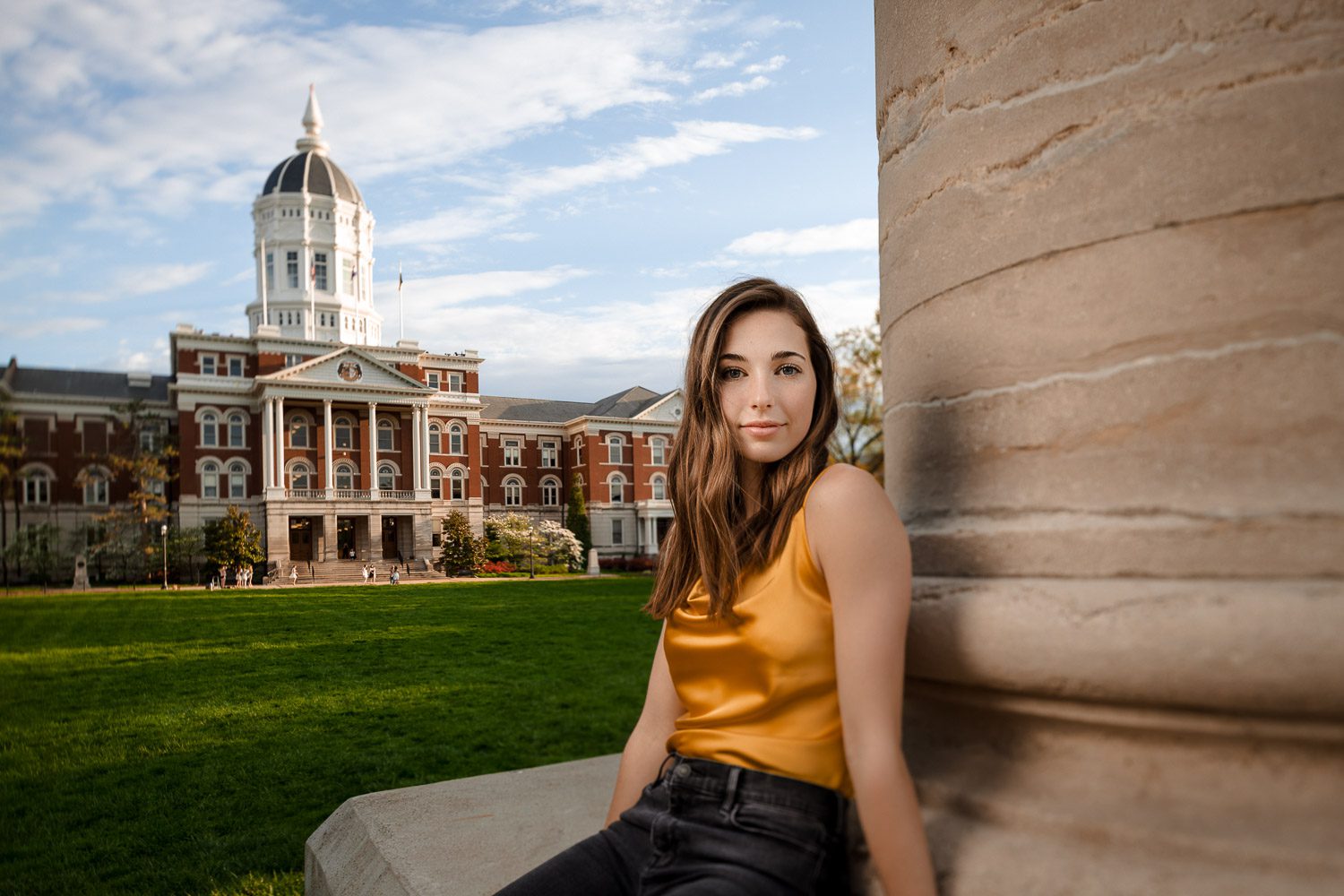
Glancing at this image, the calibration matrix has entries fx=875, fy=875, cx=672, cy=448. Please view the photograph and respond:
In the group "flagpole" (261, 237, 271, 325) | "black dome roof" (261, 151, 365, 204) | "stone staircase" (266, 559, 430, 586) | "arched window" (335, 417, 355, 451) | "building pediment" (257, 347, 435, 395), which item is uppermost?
"black dome roof" (261, 151, 365, 204)

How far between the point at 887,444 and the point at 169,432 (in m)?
38.5

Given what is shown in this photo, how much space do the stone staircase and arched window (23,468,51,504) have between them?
33.0ft

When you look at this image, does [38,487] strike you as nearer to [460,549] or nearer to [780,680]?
[780,680]

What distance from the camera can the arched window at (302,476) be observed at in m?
37.5

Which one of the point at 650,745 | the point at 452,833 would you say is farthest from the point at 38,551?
the point at 650,745

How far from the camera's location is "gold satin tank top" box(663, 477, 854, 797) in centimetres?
141

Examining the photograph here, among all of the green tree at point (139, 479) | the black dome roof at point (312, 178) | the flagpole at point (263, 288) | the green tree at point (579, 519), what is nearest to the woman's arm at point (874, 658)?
the green tree at point (139, 479)

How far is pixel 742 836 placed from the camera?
139cm

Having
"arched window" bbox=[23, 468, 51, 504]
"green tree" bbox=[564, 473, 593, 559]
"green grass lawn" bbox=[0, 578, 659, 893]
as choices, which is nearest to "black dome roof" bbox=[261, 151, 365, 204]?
"green tree" bbox=[564, 473, 593, 559]

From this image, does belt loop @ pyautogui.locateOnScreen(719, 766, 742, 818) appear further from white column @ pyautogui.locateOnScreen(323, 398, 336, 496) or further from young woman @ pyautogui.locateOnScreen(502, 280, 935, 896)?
white column @ pyautogui.locateOnScreen(323, 398, 336, 496)

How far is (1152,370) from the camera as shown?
1.21 m

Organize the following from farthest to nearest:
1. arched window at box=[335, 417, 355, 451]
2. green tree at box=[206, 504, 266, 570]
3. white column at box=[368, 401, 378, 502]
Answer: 1. arched window at box=[335, 417, 355, 451]
2. white column at box=[368, 401, 378, 502]
3. green tree at box=[206, 504, 266, 570]

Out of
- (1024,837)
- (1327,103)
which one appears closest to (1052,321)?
(1327,103)

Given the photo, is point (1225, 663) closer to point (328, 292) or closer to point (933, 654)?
point (933, 654)
